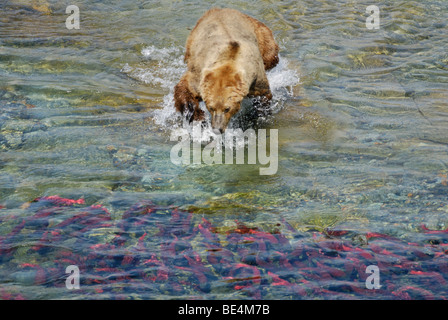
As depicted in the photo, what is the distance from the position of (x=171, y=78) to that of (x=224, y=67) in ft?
9.51

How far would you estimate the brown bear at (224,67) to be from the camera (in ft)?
23.4

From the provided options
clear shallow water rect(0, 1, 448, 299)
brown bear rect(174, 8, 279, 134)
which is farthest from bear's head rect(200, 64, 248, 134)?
clear shallow water rect(0, 1, 448, 299)

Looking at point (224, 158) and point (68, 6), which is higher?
point (68, 6)

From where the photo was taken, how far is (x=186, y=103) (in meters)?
8.20

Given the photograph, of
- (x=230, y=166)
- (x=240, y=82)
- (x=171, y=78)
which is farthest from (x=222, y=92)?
(x=171, y=78)

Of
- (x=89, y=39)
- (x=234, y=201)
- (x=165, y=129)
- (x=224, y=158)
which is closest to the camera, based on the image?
(x=234, y=201)

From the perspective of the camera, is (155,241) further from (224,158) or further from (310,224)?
(224,158)

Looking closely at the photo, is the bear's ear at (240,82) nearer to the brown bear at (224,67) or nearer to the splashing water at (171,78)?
the brown bear at (224,67)

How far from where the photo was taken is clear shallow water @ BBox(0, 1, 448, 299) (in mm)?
5086

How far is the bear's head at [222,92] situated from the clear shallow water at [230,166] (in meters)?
0.66

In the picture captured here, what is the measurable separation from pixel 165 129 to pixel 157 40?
4.13 metres

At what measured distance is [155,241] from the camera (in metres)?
5.36

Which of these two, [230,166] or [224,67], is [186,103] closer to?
[224,67]
